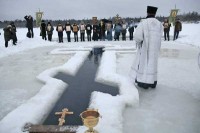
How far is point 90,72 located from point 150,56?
2.70 metres

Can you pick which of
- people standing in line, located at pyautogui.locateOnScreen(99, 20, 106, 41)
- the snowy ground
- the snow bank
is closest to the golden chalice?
the snowy ground

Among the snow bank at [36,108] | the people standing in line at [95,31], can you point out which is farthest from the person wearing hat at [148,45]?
the people standing in line at [95,31]

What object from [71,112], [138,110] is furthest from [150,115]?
[71,112]

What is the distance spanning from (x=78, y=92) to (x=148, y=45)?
1.90 metres

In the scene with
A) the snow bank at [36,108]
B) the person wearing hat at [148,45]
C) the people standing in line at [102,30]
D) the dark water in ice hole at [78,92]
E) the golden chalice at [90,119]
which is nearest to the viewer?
the golden chalice at [90,119]

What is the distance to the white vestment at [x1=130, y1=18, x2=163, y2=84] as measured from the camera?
5.25 meters

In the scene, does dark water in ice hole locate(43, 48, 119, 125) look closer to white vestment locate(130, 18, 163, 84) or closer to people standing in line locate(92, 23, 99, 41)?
white vestment locate(130, 18, 163, 84)

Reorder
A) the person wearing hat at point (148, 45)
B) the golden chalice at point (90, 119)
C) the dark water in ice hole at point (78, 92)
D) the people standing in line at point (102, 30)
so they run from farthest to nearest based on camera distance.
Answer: the people standing in line at point (102, 30), the person wearing hat at point (148, 45), the dark water in ice hole at point (78, 92), the golden chalice at point (90, 119)

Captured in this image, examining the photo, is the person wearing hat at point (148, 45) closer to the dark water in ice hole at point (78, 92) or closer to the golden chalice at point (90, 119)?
the dark water in ice hole at point (78, 92)

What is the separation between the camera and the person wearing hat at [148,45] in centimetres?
525

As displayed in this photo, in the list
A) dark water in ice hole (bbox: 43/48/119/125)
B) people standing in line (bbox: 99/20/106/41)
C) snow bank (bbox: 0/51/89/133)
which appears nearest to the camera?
snow bank (bbox: 0/51/89/133)

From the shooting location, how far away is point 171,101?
476 cm

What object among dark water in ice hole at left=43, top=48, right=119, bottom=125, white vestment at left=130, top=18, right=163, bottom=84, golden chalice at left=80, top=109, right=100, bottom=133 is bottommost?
dark water in ice hole at left=43, top=48, right=119, bottom=125

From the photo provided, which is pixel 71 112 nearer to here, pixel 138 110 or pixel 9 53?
pixel 138 110
